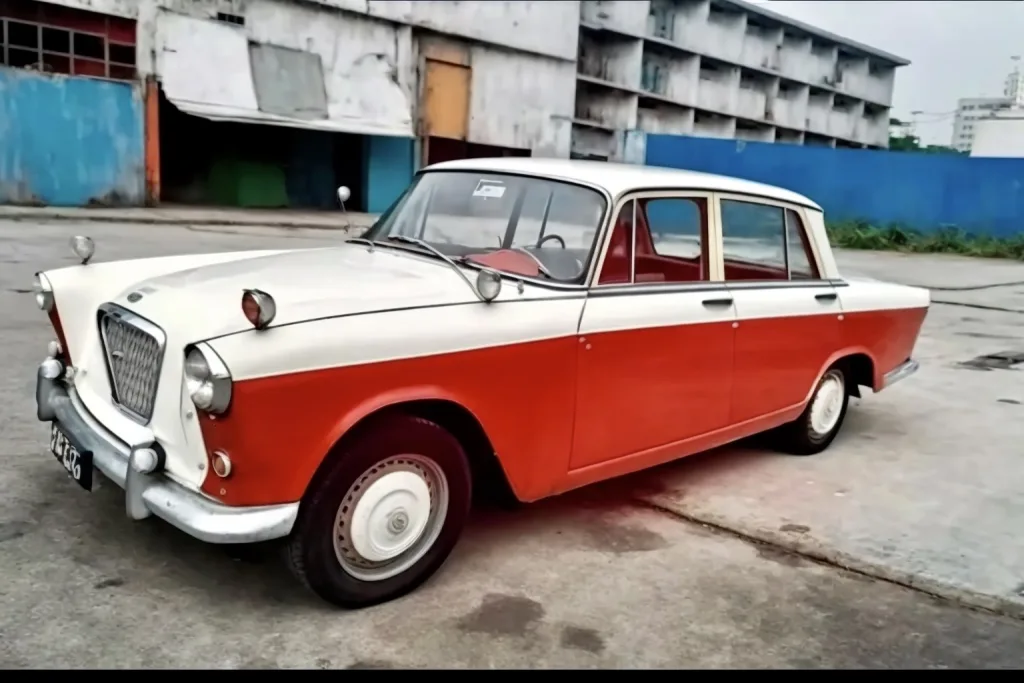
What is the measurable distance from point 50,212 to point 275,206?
8.09 meters

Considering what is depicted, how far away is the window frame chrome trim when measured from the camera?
9.52 feet

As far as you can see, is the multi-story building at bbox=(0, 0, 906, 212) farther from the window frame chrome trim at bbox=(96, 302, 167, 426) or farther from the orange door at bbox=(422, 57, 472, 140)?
the window frame chrome trim at bbox=(96, 302, 167, 426)

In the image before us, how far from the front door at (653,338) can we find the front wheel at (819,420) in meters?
0.94

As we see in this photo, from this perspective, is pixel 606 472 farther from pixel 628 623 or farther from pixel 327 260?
pixel 327 260

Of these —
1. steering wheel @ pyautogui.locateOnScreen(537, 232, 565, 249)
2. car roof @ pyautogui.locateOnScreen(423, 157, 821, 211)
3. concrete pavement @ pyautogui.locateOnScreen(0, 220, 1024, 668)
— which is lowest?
concrete pavement @ pyautogui.locateOnScreen(0, 220, 1024, 668)

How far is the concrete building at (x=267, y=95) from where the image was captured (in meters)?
17.9

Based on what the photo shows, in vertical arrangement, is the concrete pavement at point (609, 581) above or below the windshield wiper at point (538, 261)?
below

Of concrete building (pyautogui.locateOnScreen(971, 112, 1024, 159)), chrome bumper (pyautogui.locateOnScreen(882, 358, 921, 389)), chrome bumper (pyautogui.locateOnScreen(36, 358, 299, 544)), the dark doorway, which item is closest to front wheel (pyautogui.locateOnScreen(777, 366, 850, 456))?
chrome bumper (pyautogui.locateOnScreen(882, 358, 921, 389))

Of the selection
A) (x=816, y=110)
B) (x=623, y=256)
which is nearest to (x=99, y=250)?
(x=623, y=256)

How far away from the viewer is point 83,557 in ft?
10.5

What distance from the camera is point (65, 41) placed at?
1800 cm

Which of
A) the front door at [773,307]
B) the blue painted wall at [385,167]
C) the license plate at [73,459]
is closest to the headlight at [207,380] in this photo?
the license plate at [73,459]

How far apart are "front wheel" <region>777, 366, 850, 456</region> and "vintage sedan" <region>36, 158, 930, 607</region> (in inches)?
7.8

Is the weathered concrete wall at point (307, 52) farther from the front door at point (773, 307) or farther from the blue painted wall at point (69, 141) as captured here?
the front door at point (773, 307)
